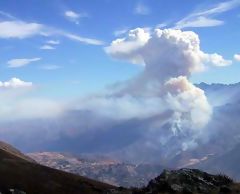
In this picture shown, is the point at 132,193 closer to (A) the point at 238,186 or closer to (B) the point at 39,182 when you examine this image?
(A) the point at 238,186

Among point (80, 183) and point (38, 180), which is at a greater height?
point (80, 183)

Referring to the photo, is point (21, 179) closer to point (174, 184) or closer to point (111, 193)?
point (111, 193)

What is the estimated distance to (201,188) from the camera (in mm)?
52125

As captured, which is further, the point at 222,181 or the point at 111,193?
the point at 111,193

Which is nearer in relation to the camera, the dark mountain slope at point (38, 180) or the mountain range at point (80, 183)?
the mountain range at point (80, 183)

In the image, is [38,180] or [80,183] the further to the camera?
[80,183]

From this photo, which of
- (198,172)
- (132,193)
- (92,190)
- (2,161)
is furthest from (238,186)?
(2,161)

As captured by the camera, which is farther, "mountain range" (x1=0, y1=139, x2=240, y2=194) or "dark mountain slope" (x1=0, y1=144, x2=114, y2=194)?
"dark mountain slope" (x1=0, y1=144, x2=114, y2=194)

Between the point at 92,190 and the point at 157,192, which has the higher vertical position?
the point at 92,190

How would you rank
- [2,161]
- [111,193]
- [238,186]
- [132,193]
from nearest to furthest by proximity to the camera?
1. [238,186]
2. [132,193]
3. [111,193]
4. [2,161]

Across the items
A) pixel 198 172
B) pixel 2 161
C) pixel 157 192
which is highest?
pixel 2 161

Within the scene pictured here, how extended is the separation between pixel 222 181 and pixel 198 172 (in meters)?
3.38

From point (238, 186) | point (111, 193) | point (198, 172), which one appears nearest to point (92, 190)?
point (111, 193)

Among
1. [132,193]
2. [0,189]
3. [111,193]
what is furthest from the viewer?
[0,189]
